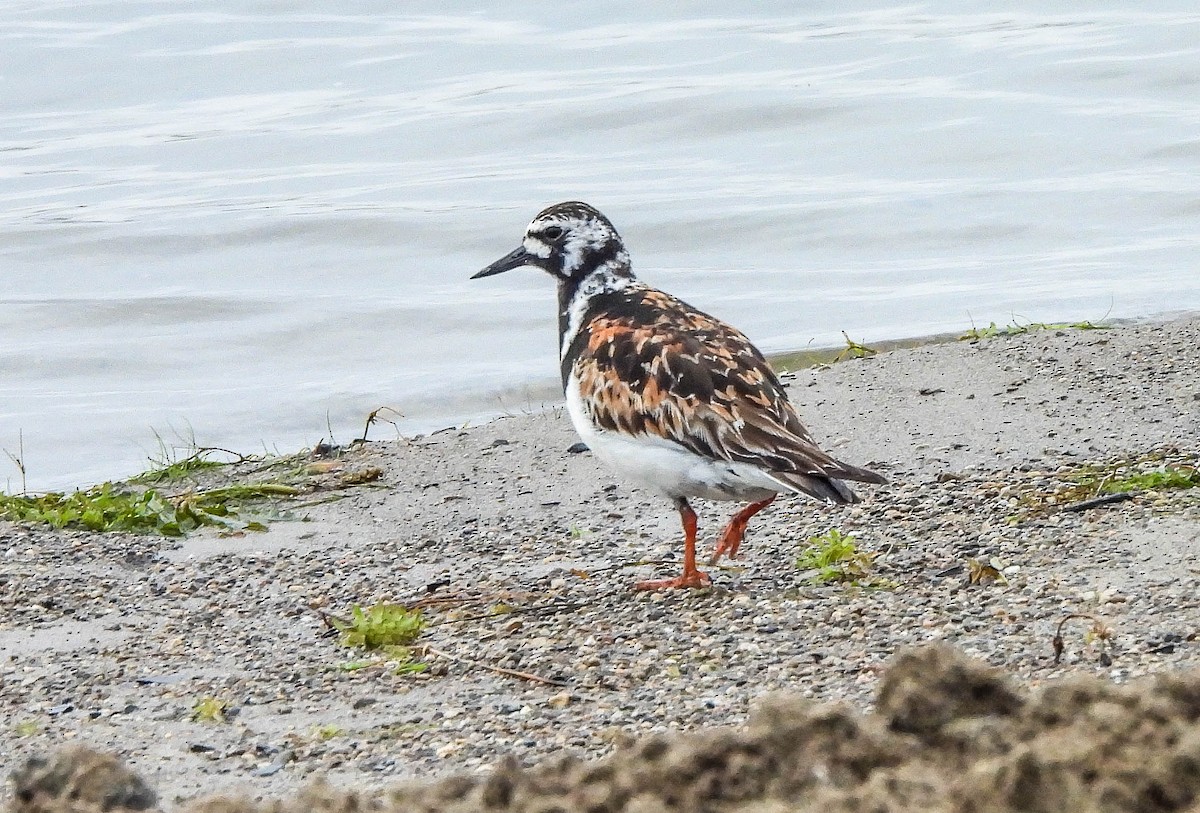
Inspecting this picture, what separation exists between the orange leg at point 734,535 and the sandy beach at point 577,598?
0.06m

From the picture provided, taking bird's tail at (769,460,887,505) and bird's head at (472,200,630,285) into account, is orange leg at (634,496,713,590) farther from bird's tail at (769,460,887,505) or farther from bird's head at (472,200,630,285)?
bird's head at (472,200,630,285)

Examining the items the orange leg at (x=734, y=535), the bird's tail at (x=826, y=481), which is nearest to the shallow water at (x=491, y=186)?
the orange leg at (x=734, y=535)

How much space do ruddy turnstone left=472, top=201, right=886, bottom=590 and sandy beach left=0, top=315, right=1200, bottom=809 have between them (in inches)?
12.2

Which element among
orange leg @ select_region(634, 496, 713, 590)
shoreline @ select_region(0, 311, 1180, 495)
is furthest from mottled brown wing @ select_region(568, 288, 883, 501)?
shoreline @ select_region(0, 311, 1180, 495)

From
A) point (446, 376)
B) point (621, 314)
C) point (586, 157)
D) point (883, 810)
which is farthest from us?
point (586, 157)

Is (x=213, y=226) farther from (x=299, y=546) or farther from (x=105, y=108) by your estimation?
(x=299, y=546)

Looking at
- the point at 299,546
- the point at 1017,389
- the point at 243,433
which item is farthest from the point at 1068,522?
the point at 243,433

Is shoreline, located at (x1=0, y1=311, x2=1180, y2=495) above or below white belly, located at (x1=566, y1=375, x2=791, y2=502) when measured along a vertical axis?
below

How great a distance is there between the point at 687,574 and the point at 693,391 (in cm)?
57

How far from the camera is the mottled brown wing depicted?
4.97 m

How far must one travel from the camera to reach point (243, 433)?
9375 mm

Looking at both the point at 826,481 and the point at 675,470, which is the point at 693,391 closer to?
the point at 675,470

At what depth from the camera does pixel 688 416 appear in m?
5.15

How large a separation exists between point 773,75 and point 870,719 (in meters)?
15.7
